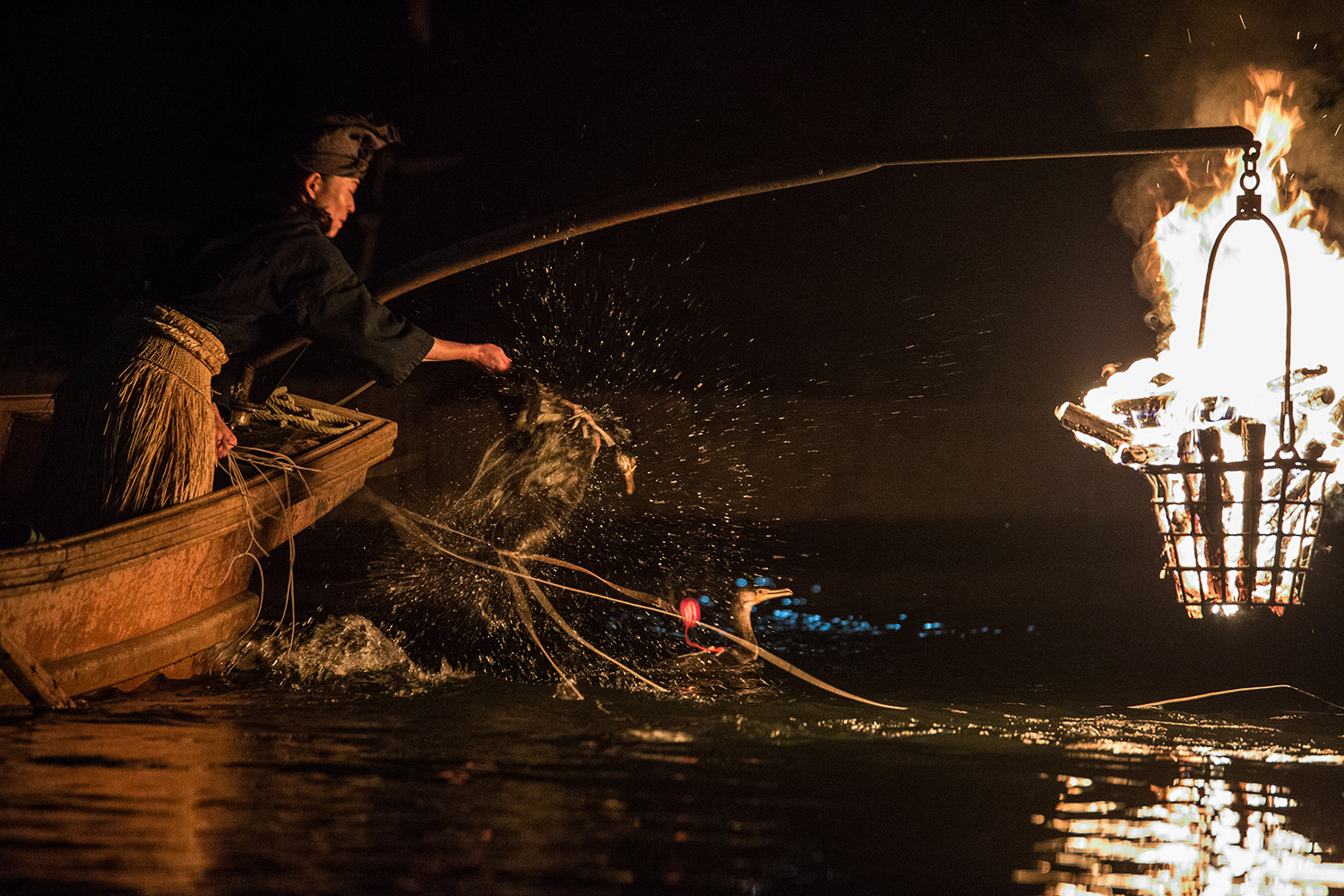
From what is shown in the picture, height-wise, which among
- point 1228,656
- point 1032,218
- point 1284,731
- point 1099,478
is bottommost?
point 1284,731

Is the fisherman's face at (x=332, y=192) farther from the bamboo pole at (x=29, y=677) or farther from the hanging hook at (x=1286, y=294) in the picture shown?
the hanging hook at (x=1286, y=294)

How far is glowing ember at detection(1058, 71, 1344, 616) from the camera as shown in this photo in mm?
3527

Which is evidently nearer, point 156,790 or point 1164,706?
point 156,790

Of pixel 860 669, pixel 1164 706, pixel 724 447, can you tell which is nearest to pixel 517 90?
pixel 724 447

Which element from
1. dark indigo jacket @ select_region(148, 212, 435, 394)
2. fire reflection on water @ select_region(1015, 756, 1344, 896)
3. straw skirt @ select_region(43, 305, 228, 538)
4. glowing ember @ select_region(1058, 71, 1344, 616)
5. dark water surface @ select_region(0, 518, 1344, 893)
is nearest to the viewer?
dark water surface @ select_region(0, 518, 1344, 893)

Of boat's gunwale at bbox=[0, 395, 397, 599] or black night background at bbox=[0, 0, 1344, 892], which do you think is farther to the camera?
black night background at bbox=[0, 0, 1344, 892]

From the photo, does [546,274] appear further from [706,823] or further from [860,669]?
[706,823]

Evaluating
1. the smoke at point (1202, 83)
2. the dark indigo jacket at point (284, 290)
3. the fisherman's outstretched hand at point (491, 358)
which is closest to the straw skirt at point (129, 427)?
the dark indigo jacket at point (284, 290)

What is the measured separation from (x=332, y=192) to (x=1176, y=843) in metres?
3.58

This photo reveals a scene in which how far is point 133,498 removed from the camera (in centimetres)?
402

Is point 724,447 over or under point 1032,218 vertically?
under

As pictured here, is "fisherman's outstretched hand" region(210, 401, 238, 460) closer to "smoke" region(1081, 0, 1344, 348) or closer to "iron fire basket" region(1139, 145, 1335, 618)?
"iron fire basket" region(1139, 145, 1335, 618)

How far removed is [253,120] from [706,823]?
6760 millimetres

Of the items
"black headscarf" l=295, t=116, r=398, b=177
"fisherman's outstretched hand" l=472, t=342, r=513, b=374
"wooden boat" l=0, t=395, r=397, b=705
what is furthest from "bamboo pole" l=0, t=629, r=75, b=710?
"black headscarf" l=295, t=116, r=398, b=177
